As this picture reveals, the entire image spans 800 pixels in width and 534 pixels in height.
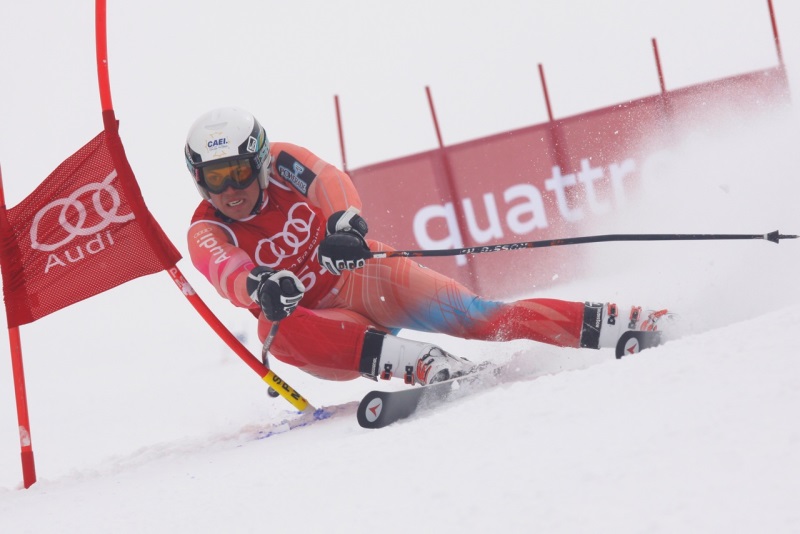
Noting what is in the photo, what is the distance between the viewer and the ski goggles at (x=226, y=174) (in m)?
3.70

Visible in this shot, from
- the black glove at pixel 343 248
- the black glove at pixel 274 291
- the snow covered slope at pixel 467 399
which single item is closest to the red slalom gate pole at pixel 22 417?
the snow covered slope at pixel 467 399

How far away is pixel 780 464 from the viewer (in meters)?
1.68

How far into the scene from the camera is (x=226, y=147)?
367 centimetres

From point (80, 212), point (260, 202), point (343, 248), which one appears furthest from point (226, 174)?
point (80, 212)

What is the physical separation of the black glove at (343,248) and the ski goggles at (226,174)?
1.49 feet

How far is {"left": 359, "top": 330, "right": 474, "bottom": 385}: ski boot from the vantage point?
344 cm

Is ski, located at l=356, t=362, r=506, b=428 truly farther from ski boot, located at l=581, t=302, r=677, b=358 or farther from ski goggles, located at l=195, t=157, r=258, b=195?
ski goggles, located at l=195, t=157, r=258, b=195

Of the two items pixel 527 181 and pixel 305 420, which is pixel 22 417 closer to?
pixel 305 420

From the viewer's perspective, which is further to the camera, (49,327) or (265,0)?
(265,0)

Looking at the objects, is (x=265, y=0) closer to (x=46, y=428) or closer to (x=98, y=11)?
(x=46, y=428)

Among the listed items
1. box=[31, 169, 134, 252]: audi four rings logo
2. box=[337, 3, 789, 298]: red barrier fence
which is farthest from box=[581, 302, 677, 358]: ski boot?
box=[337, 3, 789, 298]: red barrier fence

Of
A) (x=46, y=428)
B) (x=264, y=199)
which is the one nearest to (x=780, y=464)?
(x=264, y=199)

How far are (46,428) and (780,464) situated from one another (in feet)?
18.1

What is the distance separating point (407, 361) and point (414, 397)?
43 centimetres
